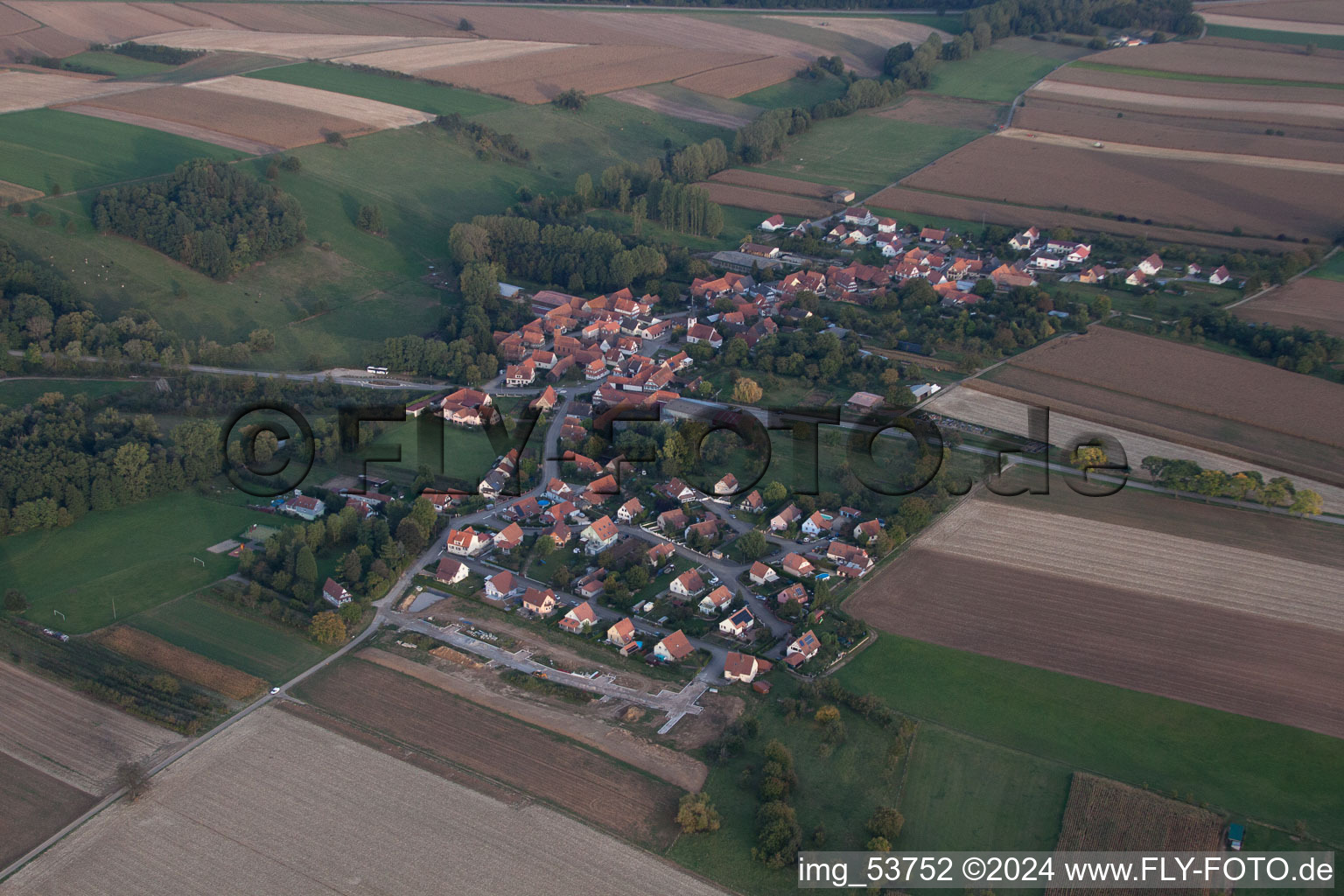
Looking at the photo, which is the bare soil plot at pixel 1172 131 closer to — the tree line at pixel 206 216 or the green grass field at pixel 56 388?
the tree line at pixel 206 216

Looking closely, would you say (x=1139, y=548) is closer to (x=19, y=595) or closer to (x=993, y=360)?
(x=993, y=360)

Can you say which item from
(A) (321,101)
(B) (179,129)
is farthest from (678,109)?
(B) (179,129)

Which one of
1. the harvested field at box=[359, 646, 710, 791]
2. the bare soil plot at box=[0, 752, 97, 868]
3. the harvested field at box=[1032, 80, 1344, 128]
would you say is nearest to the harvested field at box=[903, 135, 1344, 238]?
the harvested field at box=[1032, 80, 1344, 128]

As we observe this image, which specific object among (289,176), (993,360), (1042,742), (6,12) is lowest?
(1042,742)

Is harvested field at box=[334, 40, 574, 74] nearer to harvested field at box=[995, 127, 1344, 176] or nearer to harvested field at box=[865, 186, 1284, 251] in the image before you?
harvested field at box=[865, 186, 1284, 251]

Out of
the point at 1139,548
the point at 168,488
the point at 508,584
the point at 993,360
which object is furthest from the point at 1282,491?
the point at 168,488

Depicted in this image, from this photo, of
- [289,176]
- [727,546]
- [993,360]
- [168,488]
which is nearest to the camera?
[727,546]
